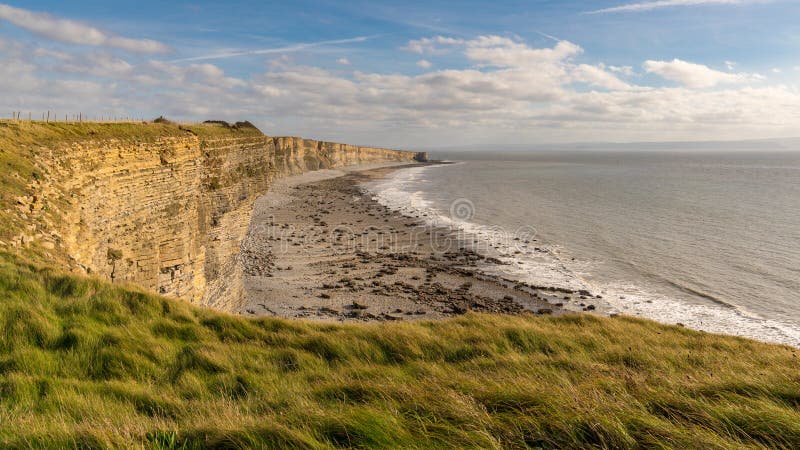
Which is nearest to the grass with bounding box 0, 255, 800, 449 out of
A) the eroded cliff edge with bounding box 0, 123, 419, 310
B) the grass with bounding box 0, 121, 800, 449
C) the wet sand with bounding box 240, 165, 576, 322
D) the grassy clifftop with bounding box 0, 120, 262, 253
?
the grass with bounding box 0, 121, 800, 449

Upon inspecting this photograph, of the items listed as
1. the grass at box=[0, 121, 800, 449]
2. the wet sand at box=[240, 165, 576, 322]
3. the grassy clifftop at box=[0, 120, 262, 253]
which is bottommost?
the wet sand at box=[240, 165, 576, 322]

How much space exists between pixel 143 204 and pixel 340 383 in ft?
38.5

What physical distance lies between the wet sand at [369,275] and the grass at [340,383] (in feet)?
42.0

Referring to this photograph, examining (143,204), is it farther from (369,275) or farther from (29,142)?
(369,275)

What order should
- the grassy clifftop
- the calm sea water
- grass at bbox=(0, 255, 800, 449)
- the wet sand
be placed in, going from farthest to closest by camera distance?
the calm sea water → the wet sand → the grassy clifftop → grass at bbox=(0, 255, 800, 449)

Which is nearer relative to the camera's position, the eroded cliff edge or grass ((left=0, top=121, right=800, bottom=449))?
grass ((left=0, top=121, right=800, bottom=449))

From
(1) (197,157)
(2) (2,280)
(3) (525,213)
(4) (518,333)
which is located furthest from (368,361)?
(3) (525,213)

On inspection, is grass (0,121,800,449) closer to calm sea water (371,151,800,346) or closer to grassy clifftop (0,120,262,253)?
grassy clifftop (0,120,262,253)

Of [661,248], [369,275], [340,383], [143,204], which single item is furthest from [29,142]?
[661,248]

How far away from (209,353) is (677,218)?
2140 inches

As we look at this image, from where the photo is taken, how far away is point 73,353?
20.0ft

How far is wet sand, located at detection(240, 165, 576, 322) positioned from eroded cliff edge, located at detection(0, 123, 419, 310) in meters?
4.38

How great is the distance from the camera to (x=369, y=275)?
94.5 feet

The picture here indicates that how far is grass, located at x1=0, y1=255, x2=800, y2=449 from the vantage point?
370cm
